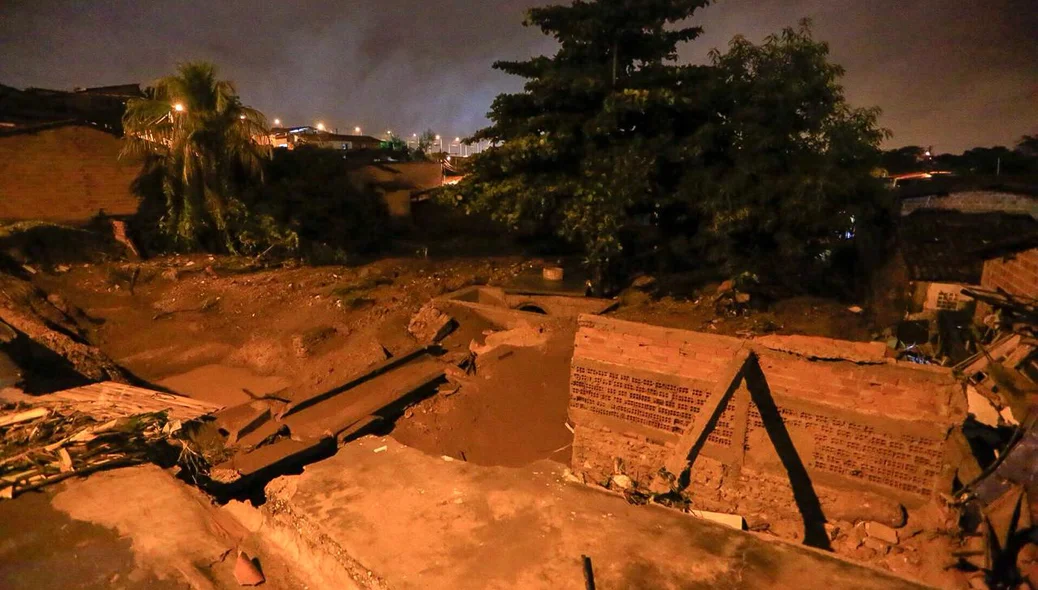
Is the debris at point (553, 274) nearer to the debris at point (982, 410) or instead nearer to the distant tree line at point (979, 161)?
the debris at point (982, 410)

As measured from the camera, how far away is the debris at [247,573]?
3.03 m

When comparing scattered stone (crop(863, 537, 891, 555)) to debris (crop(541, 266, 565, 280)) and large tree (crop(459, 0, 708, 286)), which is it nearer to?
large tree (crop(459, 0, 708, 286))

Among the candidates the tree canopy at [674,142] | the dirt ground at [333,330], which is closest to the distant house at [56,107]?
the dirt ground at [333,330]

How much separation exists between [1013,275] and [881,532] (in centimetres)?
625

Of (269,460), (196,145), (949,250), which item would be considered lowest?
(269,460)

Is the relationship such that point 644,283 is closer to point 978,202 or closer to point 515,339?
point 515,339

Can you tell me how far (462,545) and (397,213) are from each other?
17.4 metres

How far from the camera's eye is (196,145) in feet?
42.4

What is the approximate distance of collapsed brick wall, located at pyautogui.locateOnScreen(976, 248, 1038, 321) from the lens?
7.69m

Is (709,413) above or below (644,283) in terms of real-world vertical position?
below

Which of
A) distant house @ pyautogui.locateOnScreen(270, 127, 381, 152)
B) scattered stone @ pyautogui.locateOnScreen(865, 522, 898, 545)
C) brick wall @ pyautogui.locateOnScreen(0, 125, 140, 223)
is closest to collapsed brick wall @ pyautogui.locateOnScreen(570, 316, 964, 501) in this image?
scattered stone @ pyautogui.locateOnScreen(865, 522, 898, 545)

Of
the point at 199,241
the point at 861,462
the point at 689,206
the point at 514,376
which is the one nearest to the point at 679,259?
the point at 689,206

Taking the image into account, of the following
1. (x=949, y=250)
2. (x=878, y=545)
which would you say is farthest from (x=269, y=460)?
(x=949, y=250)

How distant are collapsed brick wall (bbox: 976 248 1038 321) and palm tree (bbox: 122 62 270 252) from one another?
14.7 metres
